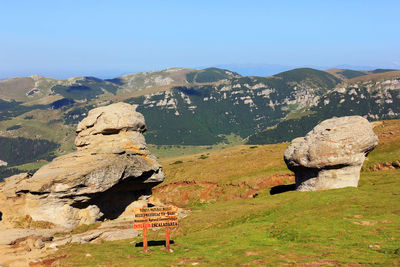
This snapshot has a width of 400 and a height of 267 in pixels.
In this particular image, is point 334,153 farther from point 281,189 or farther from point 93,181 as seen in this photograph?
point 93,181

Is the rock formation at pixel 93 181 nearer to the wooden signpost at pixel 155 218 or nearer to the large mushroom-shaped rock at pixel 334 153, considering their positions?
the wooden signpost at pixel 155 218

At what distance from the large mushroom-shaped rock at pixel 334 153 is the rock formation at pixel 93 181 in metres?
25.4

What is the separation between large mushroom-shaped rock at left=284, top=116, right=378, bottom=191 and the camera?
49.3m

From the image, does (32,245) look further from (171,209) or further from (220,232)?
(220,232)

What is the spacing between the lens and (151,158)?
60.3 metres

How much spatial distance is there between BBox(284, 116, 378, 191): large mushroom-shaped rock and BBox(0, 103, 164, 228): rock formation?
25.4 metres

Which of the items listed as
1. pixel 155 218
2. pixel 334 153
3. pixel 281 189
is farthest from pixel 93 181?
pixel 334 153

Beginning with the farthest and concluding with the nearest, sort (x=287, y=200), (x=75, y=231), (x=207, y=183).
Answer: (x=207, y=183)
(x=287, y=200)
(x=75, y=231)

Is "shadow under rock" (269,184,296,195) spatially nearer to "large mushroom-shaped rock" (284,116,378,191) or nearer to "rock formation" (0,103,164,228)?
"large mushroom-shaped rock" (284,116,378,191)

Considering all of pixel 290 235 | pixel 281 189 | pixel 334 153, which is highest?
pixel 334 153

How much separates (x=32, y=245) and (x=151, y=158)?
28197mm

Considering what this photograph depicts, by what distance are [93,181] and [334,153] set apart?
36.0 m

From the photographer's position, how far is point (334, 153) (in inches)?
1934

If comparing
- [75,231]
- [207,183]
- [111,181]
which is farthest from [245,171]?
[75,231]
